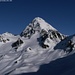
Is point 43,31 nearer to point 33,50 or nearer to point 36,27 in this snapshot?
point 36,27

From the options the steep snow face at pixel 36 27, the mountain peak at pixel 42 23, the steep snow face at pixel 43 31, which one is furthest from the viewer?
the mountain peak at pixel 42 23

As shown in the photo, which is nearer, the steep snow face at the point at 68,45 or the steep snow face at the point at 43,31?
the steep snow face at the point at 68,45

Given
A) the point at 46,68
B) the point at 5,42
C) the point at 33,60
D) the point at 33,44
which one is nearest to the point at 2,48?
the point at 5,42

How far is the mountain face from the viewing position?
80613 millimetres

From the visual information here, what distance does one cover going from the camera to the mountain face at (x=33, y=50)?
80613mm

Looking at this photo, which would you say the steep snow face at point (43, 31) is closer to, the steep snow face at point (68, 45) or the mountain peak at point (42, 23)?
the mountain peak at point (42, 23)

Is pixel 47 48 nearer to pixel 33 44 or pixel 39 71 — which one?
pixel 33 44

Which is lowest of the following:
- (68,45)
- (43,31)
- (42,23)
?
(68,45)

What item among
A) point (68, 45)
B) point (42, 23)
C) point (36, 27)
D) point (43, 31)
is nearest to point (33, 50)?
point (68, 45)

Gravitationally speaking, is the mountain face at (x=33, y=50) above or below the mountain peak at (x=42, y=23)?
below

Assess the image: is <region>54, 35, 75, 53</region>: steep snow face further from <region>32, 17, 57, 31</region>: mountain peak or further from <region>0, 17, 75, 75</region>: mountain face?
<region>32, 17, 57, 31</region>: mountain peak

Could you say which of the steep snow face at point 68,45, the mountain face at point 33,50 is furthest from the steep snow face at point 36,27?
the steep snow face at point 68,45

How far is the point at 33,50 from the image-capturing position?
339 ft

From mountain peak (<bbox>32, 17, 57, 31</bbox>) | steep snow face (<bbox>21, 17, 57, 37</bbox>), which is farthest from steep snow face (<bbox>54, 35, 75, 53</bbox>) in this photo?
mountain peak (<bbox>32, 17, 57, 31</bbox>)
